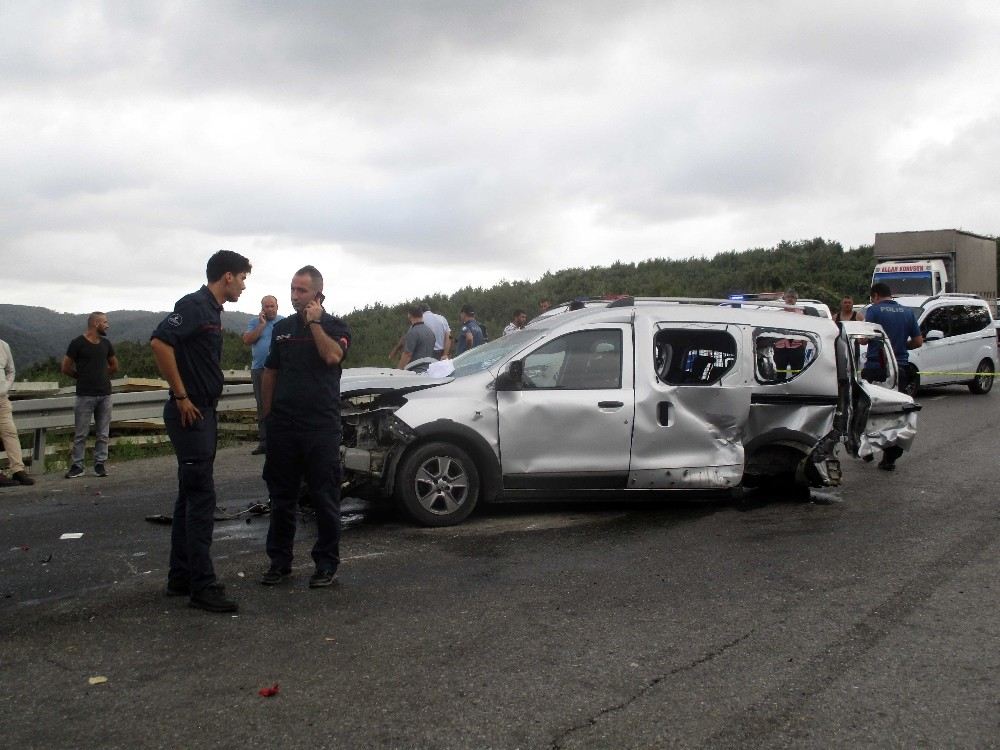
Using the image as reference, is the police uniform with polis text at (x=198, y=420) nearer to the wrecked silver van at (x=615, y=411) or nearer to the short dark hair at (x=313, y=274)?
the short dark hair at (x=313, y=274)

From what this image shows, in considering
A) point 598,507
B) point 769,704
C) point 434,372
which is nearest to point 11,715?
point 769,704

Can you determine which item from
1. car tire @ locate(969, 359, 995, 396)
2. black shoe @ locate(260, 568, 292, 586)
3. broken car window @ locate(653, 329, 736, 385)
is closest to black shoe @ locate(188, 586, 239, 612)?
black shoe @ locate(260, 568, 292, 586)

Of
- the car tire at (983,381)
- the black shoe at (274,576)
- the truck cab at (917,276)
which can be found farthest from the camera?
the truck cab at (917,276)

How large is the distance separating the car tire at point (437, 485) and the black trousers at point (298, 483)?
161 cm

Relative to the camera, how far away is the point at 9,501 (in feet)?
32.3

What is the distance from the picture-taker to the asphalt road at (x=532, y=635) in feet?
14.0

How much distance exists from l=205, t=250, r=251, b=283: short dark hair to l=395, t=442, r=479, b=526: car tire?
2483 millimetres

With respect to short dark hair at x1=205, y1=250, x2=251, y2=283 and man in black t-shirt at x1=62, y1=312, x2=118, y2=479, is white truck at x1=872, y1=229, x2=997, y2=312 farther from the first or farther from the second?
short dark hair at x1=205, y1=250, x2=251, y2=283

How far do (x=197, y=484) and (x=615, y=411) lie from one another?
12.1ft

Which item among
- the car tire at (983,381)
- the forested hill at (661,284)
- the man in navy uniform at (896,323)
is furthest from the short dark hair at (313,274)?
the forested hill at (661,284)

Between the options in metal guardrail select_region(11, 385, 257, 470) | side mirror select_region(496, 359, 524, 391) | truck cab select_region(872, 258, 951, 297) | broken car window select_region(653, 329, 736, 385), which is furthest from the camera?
truck cab select_region(872, 258, 951, 297)

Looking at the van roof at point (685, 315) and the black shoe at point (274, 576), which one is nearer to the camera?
the black shoe at point (274, 576)

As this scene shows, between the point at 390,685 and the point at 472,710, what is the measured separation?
0.48 m

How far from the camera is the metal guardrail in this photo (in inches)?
461
